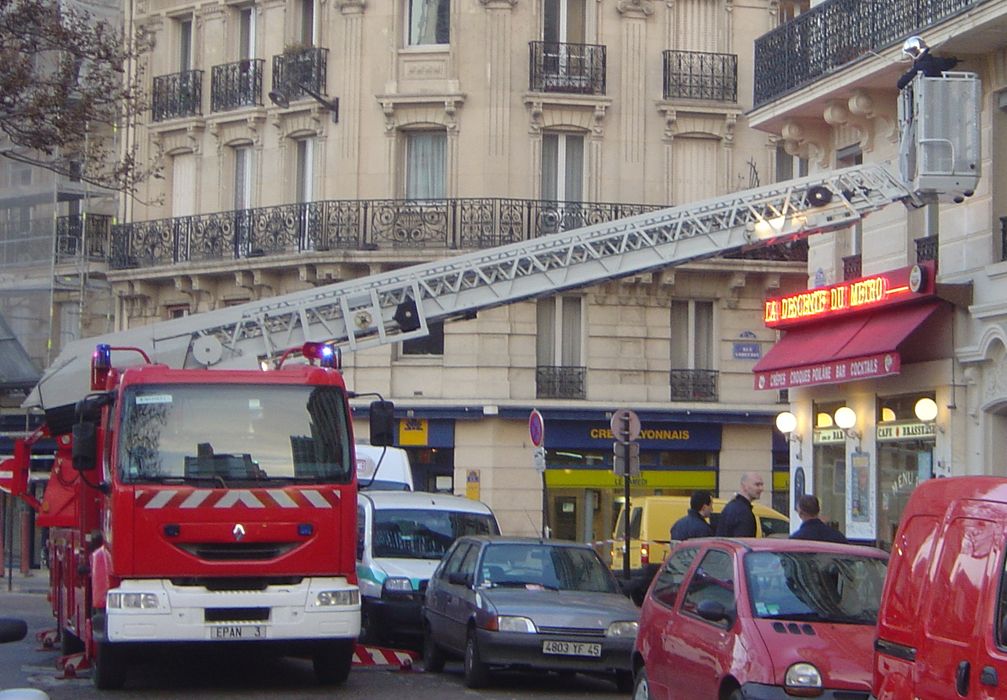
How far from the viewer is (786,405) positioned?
34562 millimetres

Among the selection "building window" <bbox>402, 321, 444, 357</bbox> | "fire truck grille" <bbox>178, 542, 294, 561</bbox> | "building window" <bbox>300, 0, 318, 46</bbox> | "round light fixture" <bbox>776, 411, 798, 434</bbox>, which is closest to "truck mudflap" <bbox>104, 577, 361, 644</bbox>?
"fire truck grille" <bbox>178, 542, 294, 561</bbox>

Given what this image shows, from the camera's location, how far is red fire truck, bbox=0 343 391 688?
1462cm

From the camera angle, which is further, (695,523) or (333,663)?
(695,523)

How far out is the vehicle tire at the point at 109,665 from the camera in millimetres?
14867

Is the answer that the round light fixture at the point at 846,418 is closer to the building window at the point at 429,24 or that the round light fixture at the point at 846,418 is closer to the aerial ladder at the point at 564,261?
the aerial ladder at the point at 564,261

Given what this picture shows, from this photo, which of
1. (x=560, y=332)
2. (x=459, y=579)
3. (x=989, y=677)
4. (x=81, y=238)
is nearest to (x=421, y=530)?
(x=459, y=579)

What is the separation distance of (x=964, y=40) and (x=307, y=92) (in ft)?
57.5

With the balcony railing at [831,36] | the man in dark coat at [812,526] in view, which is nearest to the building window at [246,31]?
the balcony railing at [831,36]

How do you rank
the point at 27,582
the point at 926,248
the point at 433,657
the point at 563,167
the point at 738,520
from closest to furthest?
the point at 738,520 < the point at 433,657 < the point at 926,248 < the point at 563,167 < the point at 27,582

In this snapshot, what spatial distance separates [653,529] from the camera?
25.0 m

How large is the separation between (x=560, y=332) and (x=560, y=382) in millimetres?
1027

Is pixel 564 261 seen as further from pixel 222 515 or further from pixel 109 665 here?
pixel 109 665

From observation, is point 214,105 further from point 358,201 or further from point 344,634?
point 344,634

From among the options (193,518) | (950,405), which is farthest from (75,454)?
(950,405)
